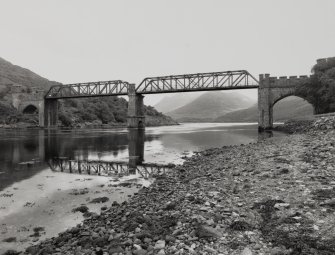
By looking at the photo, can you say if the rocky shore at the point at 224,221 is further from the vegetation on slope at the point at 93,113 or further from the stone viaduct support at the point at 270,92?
the vegetation on slope at the point at 93,113

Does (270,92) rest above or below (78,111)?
above

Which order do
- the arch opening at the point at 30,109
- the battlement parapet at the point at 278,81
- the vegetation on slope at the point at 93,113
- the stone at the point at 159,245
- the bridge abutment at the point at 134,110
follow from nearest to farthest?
the stone at the point at 159,245 < the battlement parapet at the point at 278,81 < the bridge abutment at the point at 134,110 < the arch opening at the point at 30,109 < the vegetation on slope at the point at 93,113

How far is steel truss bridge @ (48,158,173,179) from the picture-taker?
22141mm

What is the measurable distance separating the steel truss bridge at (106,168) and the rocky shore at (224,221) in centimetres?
851

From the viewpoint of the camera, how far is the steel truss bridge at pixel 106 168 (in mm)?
22141

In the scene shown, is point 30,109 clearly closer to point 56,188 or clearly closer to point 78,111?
point 78,111

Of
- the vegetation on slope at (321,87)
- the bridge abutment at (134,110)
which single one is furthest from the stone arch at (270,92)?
the bridge abutment at (134,110)

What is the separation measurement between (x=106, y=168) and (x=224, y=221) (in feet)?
55.6

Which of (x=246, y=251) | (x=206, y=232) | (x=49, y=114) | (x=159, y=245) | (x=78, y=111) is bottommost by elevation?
(x=159, y=245)

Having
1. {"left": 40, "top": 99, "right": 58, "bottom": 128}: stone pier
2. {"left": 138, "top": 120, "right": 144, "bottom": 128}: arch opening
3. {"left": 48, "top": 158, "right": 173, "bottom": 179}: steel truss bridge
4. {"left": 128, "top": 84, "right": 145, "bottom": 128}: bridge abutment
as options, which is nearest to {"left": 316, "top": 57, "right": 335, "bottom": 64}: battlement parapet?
{"left": 48, "top": 158, "right": 173, "bottom": 179}: steel truss bridge

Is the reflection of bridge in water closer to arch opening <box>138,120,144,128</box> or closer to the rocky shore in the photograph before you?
the rocky shore

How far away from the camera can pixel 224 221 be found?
8953mm

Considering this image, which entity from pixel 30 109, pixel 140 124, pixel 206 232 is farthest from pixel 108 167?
pixel 30 109

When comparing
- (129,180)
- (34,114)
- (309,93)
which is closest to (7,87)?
(34,114)
